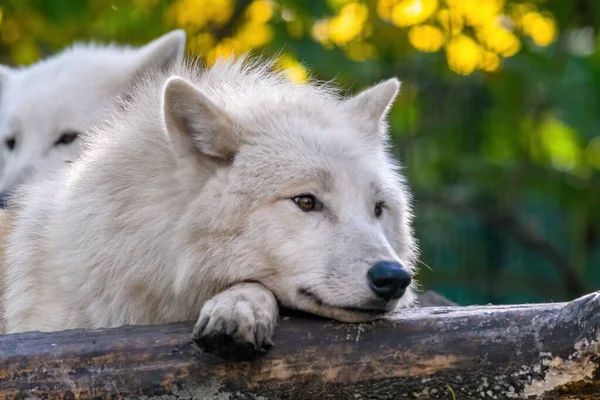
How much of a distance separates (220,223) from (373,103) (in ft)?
4.59

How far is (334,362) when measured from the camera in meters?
3.65

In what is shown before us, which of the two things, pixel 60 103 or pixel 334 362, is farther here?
pixel 60 103

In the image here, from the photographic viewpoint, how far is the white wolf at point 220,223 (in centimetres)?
410

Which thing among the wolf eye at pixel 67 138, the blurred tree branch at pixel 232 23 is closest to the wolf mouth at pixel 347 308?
the wolf eye at pixel 67 138

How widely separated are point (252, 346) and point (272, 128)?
4.52ft

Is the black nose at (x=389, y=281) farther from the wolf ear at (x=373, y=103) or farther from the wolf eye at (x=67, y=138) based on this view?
the wolf eye at (x=67, y=138)

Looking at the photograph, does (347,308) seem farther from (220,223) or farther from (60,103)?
(60,103)

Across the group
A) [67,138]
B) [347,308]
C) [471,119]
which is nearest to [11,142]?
[67,138]

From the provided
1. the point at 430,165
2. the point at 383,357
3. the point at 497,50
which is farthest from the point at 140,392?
the point at 430,165

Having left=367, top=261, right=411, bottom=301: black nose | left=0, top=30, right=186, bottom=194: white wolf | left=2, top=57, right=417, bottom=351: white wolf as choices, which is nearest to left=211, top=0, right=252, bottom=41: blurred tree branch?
left=0, top=30, right=186, bottom=194: white wolf

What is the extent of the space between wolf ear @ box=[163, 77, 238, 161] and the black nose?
3.35ft

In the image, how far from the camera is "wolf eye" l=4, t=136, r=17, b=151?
23.7 ft

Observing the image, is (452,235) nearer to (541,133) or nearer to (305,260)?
(541,133)

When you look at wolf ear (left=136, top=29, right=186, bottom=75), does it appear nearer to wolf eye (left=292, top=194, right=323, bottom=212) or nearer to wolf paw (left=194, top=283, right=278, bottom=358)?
wolf eye (left=292, top=194, right=323, bottom=212)
